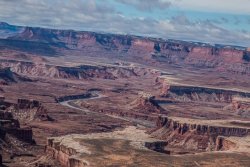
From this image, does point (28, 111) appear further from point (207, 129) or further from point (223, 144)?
point (223, 144)

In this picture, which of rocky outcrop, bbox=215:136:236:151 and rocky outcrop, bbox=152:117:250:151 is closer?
rocky outcrop, bbox=215:136:236:151

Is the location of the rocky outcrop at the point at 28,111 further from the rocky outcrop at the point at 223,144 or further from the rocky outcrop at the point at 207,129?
the rocky outcrop at the point at 223,144

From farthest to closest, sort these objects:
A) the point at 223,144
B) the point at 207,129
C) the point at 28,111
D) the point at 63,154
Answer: the point at 28,111 < the point at 207,129 < the point at 223,144 < the point at 63,154

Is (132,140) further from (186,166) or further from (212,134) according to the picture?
(212,134)

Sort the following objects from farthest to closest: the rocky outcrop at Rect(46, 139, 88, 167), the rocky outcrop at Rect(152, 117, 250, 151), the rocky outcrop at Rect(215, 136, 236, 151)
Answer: the rocky outcrop at Rect(152, 117, 250, 151)
the rocky outcrop at Rect(215, 136, 236, 151)
the rocky outcrop at Rect(46, 139, 88, 167)

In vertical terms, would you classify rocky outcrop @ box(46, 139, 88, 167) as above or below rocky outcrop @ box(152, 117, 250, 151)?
above

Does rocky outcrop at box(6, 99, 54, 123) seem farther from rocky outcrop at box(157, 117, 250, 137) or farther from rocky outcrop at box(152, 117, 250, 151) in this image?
rocky outcrop at box(157, 117, 250, 137)

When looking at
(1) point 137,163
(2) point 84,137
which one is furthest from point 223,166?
(2) point 84,137

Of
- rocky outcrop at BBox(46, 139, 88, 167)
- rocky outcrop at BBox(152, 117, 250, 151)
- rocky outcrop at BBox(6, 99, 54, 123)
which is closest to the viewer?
rocky outcrop at BBox(46, 139, 88, 167)

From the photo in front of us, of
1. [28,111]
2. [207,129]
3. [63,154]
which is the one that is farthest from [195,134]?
[63,154]

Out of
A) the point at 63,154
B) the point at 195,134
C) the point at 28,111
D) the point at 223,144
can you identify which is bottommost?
the point at 195,134

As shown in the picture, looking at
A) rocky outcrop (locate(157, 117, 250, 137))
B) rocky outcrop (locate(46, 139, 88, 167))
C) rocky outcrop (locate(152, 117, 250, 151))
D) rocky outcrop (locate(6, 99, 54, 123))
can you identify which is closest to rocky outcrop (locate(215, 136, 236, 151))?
rocky outcrop (locate(152, 117, 250, 151))
